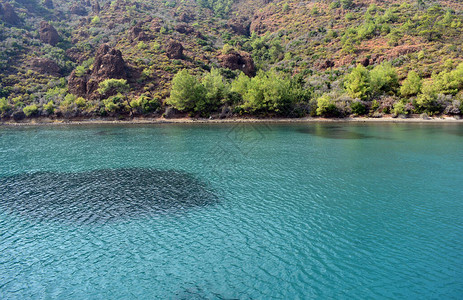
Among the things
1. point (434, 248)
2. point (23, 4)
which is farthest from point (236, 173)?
point (23, 4)

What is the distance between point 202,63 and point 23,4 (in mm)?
135391

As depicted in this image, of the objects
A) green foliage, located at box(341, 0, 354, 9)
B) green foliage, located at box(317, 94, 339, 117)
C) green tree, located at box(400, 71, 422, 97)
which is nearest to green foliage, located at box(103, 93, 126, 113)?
green foliage, located at box(317, 94, 339, 117)

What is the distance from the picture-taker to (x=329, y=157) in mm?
43656

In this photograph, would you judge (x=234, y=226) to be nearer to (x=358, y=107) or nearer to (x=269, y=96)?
(x=269, y=96)

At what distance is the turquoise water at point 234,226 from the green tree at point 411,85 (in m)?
46.3

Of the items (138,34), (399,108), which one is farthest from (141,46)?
(399,108)

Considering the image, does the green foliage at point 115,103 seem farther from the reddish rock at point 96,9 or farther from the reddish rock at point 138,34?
the reddish rock at point 96,9

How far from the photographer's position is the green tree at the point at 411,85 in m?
83.1

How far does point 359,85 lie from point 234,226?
85.0 meters

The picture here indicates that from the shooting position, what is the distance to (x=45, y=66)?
115 meters

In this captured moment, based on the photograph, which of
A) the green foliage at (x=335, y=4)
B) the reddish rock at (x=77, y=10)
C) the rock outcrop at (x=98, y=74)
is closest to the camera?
the rock outcrop at (x=98, y=74)

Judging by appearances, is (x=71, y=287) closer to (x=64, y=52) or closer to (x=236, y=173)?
(x=236, y=173)

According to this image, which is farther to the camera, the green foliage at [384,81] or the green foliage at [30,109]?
the green foliage at [30,109]

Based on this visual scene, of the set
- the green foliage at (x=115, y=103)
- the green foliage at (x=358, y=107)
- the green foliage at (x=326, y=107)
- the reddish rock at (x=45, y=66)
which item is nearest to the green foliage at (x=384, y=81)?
the green foliage at (x=358, y=107)
